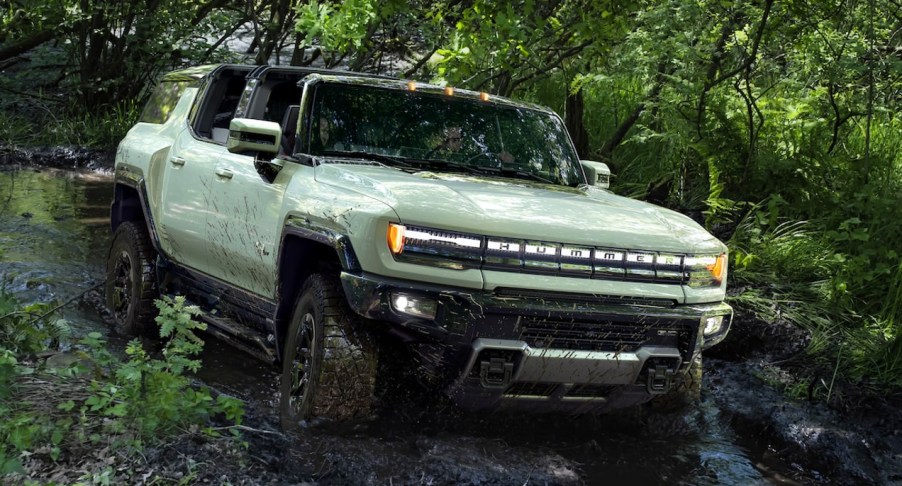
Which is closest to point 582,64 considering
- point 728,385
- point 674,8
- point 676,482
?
point 674,8

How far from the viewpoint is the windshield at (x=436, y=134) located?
5.51 metres

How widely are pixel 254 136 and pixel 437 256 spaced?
1.31m

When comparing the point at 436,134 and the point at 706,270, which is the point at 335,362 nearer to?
the point at 436,134

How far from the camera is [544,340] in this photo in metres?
4.58

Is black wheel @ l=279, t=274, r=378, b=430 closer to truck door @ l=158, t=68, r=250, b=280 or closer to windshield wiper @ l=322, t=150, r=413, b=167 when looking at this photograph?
windshield wiper @ l=322, t=150, r=413, b=167

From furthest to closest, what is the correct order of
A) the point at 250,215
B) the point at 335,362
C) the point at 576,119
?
the point at 576,119, the point at 250,215, the point at 335,362

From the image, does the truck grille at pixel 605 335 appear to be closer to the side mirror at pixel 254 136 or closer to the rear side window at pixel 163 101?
the side mirror at pixel 254 136

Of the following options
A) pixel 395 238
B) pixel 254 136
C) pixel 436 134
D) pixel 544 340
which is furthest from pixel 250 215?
pixel 544 340

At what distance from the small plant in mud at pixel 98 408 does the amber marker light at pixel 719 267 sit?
221 cm

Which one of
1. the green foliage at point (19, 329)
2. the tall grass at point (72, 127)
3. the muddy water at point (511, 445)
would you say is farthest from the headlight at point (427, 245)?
the tall grass at point (72, 127)

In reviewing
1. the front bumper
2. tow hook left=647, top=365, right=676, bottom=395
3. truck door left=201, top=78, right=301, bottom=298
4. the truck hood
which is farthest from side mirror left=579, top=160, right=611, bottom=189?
truck door left=201, top=78, right=301, bottom=298

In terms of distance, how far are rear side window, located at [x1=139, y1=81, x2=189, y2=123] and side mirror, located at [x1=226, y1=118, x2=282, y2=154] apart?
2146mm

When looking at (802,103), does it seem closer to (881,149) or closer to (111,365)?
(881,149)

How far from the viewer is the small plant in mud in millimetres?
4160
